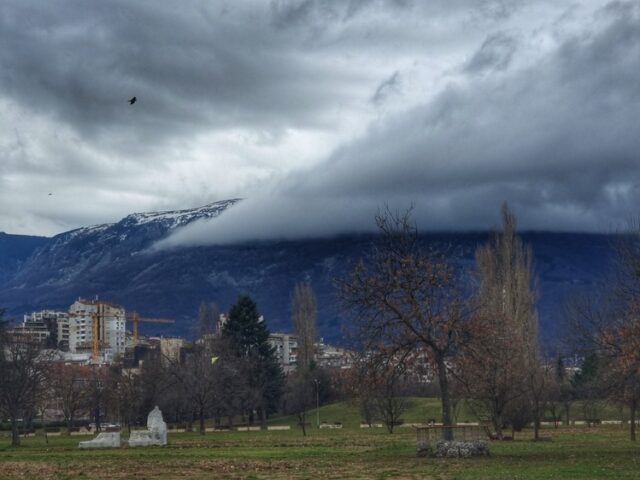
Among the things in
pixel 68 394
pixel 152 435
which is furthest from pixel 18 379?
pixel 68 394

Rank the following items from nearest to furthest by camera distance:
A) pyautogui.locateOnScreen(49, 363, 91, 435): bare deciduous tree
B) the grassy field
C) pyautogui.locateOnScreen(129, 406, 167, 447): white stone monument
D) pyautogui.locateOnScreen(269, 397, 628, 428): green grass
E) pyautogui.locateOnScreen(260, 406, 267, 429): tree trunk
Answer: the grassy field
pyautogui.locateOnScreen(129, 406, 167, 447): white stone monument
pyautogui.locateOnScreen(269, 397, 628, 428): green grass
pyautogui.locateOnScreen(49, 363, 91, 435): bare deciduous tree
pyautogui.locateOnScreen(260, 406, 267, 429): tree trunk

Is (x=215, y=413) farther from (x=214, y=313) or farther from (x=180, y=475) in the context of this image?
(x=180, y=475)

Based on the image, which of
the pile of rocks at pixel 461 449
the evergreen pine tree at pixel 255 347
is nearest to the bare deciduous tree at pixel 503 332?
the pile of rocks at pixel 461 449

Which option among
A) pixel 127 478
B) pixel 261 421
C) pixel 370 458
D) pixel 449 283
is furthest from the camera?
pixel 261 421

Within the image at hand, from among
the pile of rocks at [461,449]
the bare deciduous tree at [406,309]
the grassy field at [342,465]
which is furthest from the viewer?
the bare deciduous tree at [406,309]

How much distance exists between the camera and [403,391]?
103m

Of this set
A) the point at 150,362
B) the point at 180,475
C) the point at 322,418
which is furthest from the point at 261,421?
the point at 180,475

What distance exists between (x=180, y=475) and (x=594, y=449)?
22.4 metres

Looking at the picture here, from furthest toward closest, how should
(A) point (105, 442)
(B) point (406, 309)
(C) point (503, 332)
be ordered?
(A) point (105, 442) < (C) point (503, 332) < (B) point (406, 309)

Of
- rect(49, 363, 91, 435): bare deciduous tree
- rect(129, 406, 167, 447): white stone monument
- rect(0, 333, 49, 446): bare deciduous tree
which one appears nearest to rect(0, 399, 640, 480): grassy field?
rect(129, 406, 167, 447): white stone monument

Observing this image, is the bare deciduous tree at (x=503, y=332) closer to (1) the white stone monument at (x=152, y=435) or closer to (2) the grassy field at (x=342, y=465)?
Result: (2) the grassy field at (x=342, y=465)

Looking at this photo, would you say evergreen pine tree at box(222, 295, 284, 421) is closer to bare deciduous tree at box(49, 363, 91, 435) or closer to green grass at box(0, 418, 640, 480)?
bare deciduous tree at box(49, 363, 91, 435)

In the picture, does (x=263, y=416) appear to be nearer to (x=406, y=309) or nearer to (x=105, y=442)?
(x=105, y=442)

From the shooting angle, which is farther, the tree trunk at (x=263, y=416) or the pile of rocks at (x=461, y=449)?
the tree trunk at (x=263, y=416)
